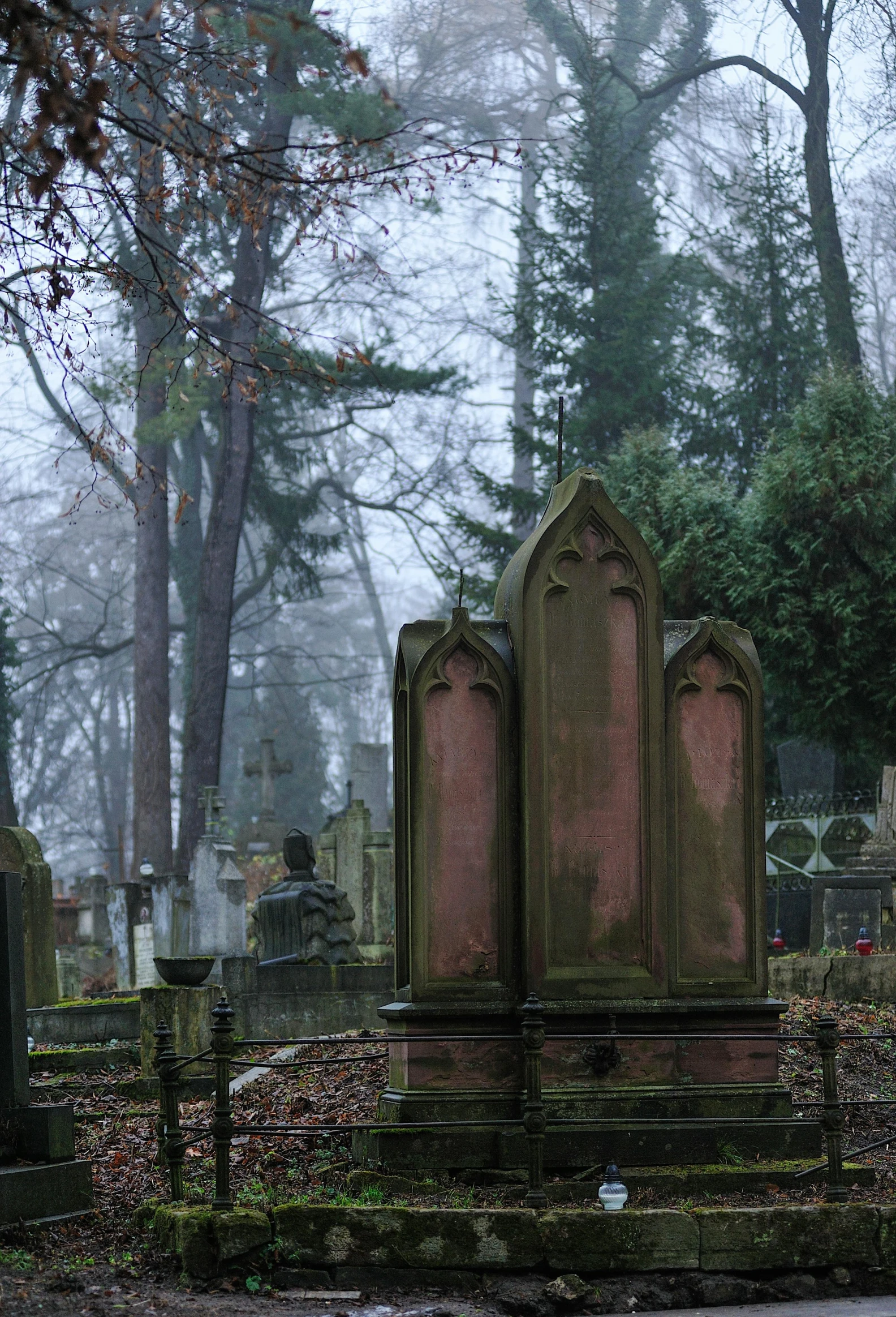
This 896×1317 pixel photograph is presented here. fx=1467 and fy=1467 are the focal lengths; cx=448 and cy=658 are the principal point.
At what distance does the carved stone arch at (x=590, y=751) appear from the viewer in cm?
719

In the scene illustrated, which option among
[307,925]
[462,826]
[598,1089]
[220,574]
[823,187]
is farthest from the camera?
[823,187]

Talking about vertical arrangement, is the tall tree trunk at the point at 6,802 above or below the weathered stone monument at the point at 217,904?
above

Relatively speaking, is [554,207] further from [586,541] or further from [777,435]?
[586,541]

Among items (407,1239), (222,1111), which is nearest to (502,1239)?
(407,1239)

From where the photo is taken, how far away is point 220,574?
2858 cm

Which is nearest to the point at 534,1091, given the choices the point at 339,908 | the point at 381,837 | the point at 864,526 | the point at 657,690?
the point at 657,690

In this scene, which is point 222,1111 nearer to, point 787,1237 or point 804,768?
point 787,1237

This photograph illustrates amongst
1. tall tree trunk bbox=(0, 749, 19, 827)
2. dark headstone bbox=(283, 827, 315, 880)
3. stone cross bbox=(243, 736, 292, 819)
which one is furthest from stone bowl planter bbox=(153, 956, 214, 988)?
stone cross bbox=(243, 736, 292, 819)

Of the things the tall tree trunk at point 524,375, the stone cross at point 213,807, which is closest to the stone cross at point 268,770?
the tall tree trunk at point 524,375

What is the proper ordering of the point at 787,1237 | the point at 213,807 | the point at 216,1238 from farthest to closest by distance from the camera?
the point at 213,807
the point at 787,1237
the point at 216,1238

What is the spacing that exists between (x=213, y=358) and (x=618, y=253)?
999 inches

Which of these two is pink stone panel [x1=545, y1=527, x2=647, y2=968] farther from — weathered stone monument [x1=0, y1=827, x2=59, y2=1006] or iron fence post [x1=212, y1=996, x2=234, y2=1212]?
weathered stone monument [x1=0, y1=827, x2=59, y2=1006]

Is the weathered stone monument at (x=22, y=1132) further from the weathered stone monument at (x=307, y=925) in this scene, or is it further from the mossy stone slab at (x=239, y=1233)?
the weathered stone monument at (x=307, y=925)

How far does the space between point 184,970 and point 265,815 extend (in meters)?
20.3
